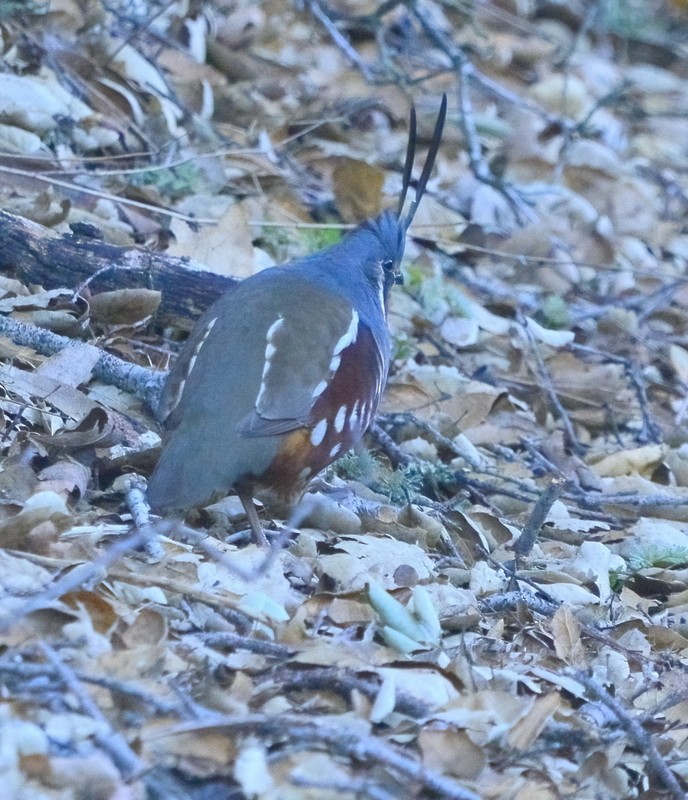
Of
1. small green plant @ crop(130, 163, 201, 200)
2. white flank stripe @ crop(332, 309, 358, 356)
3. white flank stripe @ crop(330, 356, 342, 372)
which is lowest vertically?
white flank stripe @ crop(330, 356, 342, 372)

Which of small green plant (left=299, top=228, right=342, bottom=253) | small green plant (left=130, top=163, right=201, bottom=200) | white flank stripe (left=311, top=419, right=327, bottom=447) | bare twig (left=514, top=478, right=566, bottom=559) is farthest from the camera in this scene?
small green plant (left=299, top=228, right=342, bottom=253)

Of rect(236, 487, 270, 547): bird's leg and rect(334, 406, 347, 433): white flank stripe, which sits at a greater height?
rect(334, 406, 347, 433): white flank stripe

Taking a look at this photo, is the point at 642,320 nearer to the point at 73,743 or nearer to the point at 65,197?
the point at 65,197

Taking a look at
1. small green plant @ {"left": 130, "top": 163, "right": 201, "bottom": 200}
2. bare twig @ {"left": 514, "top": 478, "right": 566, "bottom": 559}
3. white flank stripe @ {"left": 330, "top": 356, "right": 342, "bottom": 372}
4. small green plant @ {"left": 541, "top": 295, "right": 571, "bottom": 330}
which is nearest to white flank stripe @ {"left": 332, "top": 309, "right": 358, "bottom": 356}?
white flank stripe @ {"left": 330, "top": 356, "right": 342, "bottom": 372}

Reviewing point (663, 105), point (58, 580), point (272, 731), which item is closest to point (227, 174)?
point (58, 580)

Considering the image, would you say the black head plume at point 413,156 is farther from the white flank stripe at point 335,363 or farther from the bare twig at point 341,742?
Answer: the bare twig at point 341,742

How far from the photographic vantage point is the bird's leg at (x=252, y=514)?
4070mm

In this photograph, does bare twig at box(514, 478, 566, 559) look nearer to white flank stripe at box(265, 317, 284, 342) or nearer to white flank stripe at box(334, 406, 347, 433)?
white flank stripe at box(334, 406, 347, 433)

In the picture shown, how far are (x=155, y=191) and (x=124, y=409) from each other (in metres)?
1.84

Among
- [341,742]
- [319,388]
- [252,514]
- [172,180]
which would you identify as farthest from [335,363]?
[172,180]

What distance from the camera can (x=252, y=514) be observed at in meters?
4.13

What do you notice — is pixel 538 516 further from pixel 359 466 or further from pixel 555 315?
pixel 555 315

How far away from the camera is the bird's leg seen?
4.07 meters

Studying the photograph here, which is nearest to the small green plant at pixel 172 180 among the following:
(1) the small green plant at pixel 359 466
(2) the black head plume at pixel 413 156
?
(2) the black head plume at pixel 413 156
